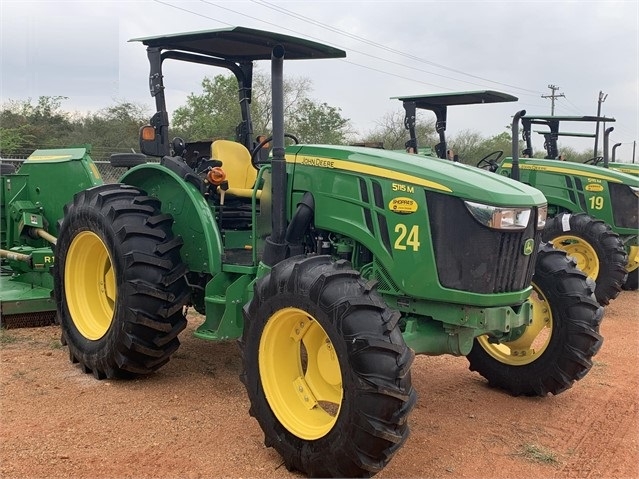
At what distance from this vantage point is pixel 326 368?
11.8ft

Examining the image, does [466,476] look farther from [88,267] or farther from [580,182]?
[580,182]

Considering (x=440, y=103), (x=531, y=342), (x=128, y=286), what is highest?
(x=440, y=103)

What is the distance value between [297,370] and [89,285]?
242 cm

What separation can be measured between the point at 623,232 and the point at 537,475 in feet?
21.3

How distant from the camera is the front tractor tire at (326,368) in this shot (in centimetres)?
304

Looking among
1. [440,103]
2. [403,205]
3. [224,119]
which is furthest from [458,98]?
[224,119]

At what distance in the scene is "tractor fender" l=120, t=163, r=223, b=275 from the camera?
4.59 meters

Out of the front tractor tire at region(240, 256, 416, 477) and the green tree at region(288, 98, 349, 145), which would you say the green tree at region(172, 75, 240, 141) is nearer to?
the green tree at region(288, 98, 349, 145)

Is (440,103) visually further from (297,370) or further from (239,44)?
(297,370)

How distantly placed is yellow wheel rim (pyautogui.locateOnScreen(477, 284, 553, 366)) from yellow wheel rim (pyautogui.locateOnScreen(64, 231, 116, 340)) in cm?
307

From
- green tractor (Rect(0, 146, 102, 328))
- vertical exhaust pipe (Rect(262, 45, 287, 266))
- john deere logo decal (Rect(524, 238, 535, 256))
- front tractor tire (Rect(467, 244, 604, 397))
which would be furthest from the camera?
green tractor (Rect(0, 146, 102, 328))

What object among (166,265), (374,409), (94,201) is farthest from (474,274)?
(94,201)

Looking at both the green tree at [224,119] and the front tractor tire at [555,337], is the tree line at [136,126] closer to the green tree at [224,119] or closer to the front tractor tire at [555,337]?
the green tree at [224,119]

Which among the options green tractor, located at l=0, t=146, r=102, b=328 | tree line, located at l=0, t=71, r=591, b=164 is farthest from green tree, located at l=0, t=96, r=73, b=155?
green tractor, located at l=0, t=146, r=102, b=328
